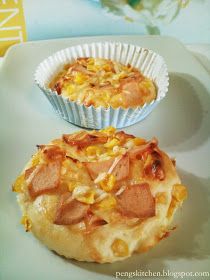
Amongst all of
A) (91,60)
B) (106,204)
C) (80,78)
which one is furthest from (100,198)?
(91,60)

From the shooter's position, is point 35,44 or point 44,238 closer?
point 44,238

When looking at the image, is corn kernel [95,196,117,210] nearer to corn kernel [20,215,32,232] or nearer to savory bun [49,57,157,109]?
corn kernel [20,215,32,232]

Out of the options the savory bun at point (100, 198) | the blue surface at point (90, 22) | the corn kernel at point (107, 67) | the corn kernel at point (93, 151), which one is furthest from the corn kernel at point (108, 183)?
the blue surface at point (90, 22)

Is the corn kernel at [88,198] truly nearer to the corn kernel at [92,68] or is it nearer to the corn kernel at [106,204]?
the corn kernel at [106,204]

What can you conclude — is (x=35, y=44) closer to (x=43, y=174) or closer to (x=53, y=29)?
(x=53, y=29)

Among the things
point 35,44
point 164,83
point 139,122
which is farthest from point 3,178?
point 35,44

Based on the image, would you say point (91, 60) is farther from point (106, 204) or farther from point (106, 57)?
point (106, 204)
